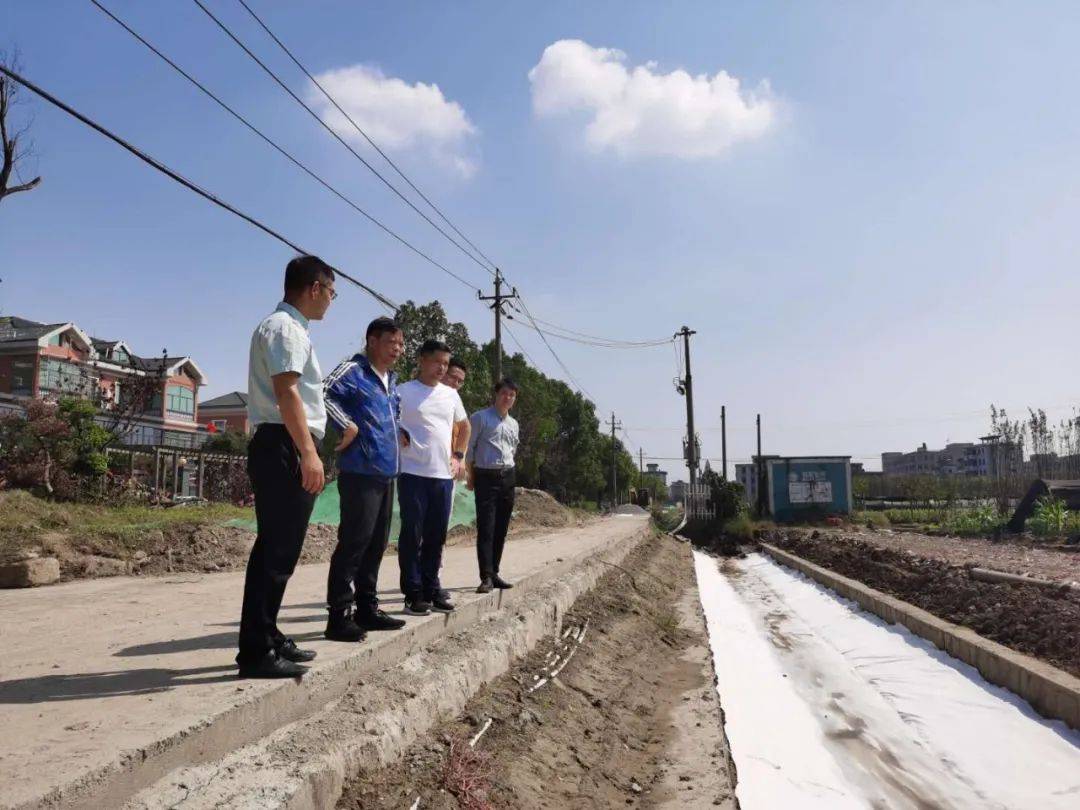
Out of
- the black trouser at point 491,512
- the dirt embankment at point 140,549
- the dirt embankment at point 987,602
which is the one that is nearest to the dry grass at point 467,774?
the black trouser at point 491,512

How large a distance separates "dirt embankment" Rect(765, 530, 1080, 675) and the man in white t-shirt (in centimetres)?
446

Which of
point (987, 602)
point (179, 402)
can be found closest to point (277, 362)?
point (987, 602)

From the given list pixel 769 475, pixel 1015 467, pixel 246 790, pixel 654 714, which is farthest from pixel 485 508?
pixel 1015 467

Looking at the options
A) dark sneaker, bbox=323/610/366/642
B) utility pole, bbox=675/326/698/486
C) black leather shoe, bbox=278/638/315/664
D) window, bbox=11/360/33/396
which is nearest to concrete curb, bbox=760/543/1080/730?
dark sneaker, bbox=323/610/366/642

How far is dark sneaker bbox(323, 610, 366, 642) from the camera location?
354 cm

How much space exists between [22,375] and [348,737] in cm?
3835

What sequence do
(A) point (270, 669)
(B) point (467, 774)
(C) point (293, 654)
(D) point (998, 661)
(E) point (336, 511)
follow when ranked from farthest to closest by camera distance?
(E) point (336, 511) → (D) point (998, 661) → (C) point (293, 654) → (B) point (467, 774) → (A) point (270, 669)

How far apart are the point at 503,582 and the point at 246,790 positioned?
362 cm

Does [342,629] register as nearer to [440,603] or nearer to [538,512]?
[440,603]

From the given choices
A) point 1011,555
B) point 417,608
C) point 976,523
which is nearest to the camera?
point 417,608

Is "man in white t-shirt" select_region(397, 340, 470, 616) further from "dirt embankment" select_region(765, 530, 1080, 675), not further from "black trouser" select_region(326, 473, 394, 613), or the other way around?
"dirt embankment" select_region(765, 530, 1080, 675)

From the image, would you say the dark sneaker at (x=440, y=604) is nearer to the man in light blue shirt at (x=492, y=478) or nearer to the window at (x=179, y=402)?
the man in light blue shirt at (x=492, y=478)

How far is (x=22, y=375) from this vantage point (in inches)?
1337

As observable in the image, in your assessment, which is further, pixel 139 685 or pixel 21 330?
pixel 21 330
